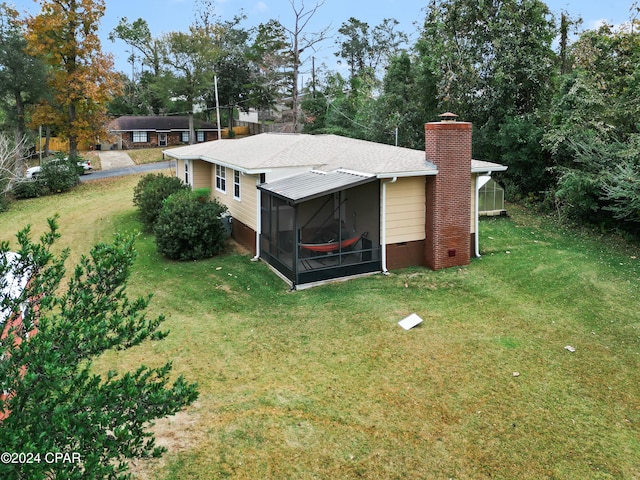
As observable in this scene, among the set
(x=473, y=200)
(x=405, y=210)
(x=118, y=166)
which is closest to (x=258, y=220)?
(x=405, y=210)

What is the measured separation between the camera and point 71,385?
12.6 feet

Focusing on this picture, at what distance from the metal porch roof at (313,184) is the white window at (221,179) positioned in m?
3.88

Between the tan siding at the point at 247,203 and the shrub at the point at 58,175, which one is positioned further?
the shrub at the point at 58,175

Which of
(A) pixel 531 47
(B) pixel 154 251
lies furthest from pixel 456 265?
(A) pixel 531 47

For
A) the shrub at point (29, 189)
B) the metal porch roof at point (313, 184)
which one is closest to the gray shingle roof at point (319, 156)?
the metal porch roof at point (313, 184)

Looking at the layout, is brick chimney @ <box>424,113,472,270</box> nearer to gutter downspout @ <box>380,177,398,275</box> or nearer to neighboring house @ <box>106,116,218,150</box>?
gutter downspout @ <box>380,177,398,275</box>

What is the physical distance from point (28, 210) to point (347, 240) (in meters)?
17.2

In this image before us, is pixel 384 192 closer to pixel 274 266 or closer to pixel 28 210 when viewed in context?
pixel 274 266

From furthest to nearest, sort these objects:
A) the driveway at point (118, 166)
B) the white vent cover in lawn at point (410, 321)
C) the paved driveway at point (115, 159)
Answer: the paved driveway at point (115, 159) < the driveway at point (118, 166) < the white vent cover in lawn at point (410, 321)

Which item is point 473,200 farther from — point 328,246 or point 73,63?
point 73,63

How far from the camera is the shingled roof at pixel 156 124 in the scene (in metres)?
50.4

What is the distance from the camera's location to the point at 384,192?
12945mm

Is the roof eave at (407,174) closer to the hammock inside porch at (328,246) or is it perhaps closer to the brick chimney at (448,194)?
the brick chimney at (448,194)

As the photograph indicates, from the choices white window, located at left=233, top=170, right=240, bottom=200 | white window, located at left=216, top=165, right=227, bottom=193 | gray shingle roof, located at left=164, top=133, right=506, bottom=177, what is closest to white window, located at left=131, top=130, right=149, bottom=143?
gray shingle roof, located at left=164, top=133, right=506, bottom=177
